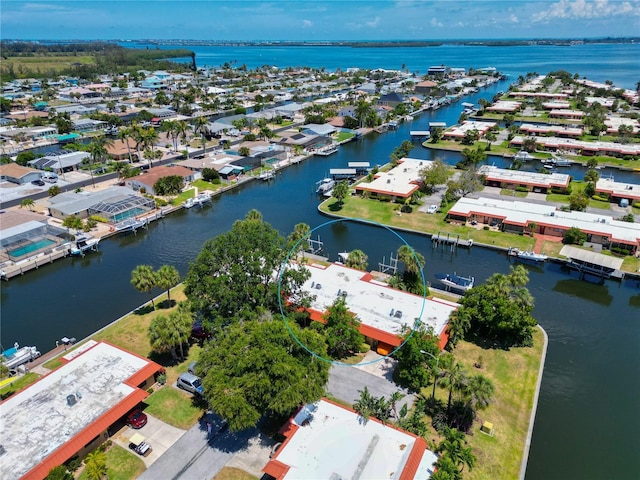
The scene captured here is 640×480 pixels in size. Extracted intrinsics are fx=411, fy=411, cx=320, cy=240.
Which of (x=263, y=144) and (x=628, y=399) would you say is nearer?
(x=628, y=399)

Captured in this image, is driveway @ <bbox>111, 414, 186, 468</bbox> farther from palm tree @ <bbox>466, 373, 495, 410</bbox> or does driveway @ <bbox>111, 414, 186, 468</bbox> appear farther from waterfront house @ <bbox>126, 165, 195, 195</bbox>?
waterfront house @ <bbox>126, 165, 195, 195</bbox>

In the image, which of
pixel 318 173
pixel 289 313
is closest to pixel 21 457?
pixel 289 313

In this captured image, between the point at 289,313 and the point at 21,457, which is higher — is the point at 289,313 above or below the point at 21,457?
above

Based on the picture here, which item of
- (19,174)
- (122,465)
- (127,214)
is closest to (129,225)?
(127,214)

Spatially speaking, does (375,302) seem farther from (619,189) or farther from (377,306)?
(619,189)

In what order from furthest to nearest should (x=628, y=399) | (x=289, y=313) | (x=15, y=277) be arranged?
(x=15, y=277) → (x=289, y=313) → (x=628, y=399)

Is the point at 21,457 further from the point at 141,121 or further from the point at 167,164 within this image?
the point at 141,121

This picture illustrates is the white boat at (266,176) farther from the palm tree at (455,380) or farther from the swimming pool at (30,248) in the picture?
the palm tree at (455,380)
